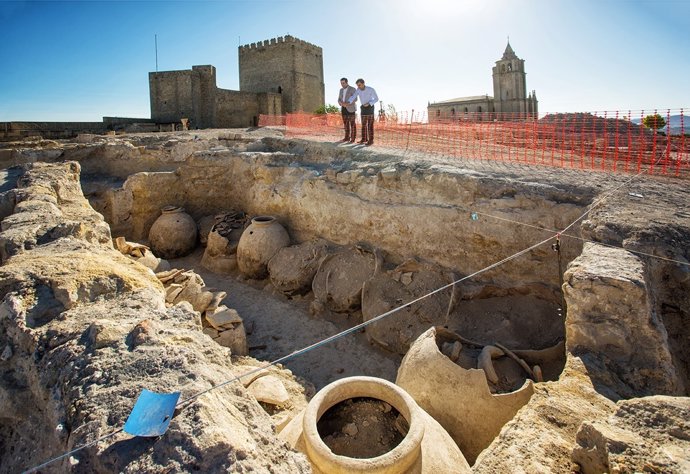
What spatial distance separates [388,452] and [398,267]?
4.09 m

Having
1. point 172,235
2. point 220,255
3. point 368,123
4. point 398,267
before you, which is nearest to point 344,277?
point 398,267

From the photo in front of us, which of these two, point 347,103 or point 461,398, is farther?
point 347,103

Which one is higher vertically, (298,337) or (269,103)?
(269,103)

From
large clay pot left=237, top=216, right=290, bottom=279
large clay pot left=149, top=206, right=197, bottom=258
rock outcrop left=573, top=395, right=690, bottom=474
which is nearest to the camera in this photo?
rock outcrop left=573, top=395, right=690, bottom=474

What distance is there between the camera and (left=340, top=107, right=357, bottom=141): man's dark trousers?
9.88 meters

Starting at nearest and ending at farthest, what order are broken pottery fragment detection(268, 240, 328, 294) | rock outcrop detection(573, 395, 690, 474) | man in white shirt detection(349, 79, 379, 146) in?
1. rock outcrop detection(573, 395, 690, 474)
2. broken pottery fragment detection(268, 240, 328, 294)
3. man in white shirt detection(349, 79, 379, 146)

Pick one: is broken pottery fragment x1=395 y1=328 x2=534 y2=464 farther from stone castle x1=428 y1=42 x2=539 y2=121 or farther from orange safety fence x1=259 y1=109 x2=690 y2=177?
stone castle x1=428 y1=42 x2=539 y2=121

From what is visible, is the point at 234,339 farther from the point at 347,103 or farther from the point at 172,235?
the point at 347,103

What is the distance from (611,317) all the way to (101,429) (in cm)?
340

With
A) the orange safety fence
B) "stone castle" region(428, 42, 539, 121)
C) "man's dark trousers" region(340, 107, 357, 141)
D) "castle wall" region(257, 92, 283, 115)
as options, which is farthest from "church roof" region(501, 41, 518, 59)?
"man's dark trousers" region(340, 107, 357, 141)

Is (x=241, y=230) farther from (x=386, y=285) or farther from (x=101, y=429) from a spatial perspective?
(x=101, y=429)

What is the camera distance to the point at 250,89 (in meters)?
29.8

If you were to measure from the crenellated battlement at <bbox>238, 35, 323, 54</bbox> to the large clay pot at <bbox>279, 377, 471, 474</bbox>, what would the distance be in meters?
28.4

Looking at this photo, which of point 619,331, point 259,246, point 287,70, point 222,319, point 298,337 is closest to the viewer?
point 619,331
